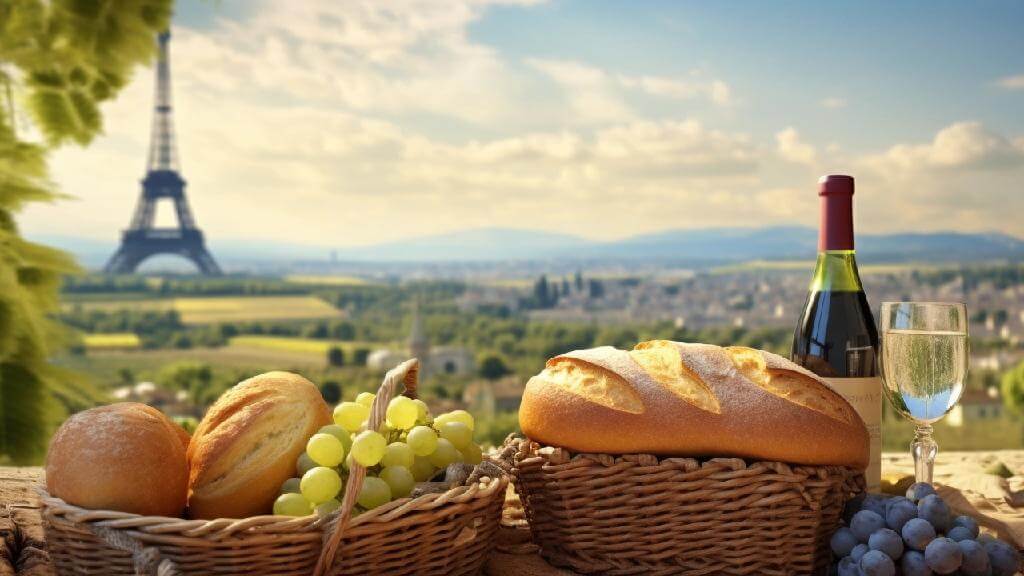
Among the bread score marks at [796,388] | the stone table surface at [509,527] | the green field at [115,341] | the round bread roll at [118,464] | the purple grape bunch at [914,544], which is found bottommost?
the green field at [115,341]

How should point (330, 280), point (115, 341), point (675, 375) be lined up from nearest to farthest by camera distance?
point (675, 375)
point (115, 341)
point (330, 280)

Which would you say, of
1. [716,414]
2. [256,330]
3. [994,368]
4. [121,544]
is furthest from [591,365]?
[256,330]

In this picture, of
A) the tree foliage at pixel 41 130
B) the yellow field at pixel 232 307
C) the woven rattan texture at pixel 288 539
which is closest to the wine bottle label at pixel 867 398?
the woven rattan texture at pixel 288 539

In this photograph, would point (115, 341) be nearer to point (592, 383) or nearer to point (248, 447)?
point (248, 447)

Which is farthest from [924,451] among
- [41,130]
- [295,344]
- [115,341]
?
[295,344]

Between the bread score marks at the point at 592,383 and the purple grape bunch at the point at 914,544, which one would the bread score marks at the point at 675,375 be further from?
the purple grape bunch at the point at 914,544

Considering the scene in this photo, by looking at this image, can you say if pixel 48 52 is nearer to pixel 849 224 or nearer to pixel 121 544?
pixel 121 544

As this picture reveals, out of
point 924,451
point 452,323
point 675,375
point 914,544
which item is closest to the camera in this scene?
point 914,544
